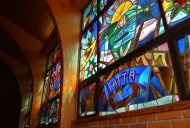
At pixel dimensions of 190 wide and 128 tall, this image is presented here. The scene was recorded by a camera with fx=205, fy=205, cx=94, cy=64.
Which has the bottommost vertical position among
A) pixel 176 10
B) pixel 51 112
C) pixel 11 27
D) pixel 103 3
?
pixel 51 112

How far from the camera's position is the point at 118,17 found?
2.48 meters

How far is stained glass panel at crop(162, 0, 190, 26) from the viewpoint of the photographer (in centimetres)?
151

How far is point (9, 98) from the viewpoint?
7426 mm

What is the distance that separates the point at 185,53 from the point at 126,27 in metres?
0.91

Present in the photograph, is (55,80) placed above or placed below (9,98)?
above

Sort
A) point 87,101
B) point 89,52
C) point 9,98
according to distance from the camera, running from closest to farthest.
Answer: point 87,101
point 89,52
point 9,98

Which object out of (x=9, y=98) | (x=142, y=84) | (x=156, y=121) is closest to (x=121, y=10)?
(x=142, y=84)

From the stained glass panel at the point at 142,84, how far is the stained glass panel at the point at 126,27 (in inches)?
7.1

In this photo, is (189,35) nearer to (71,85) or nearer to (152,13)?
(152,13)

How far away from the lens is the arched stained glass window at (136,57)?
151 cm

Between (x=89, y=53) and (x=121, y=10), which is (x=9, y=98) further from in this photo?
(x=121, y=10)

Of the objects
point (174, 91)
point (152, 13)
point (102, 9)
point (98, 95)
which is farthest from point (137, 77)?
point (102, 9)

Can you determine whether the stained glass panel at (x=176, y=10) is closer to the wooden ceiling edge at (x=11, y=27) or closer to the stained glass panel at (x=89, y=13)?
the stained glass panel at (x=89, y=13)

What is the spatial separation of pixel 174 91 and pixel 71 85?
84.1 inches
